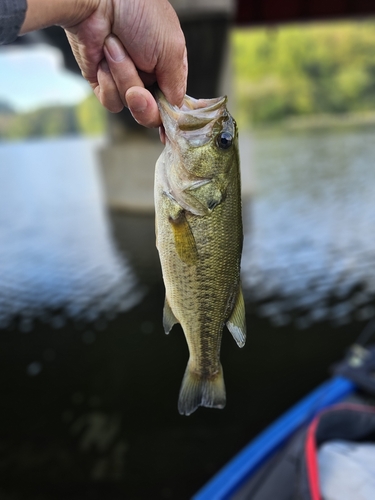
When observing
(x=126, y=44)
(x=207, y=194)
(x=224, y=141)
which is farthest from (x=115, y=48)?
(x=207, y=194)

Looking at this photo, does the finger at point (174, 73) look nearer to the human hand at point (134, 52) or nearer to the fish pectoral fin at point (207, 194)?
the human hand at point (134, 52)

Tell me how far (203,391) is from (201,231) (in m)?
0.74

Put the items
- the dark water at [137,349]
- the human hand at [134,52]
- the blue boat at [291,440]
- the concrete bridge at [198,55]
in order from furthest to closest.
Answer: the concrete bridge at [198,55] → the dark water at [137,349] → the blue boat at [291,440] → the human hand at [134,52]

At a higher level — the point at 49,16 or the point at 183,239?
the point at 49,16

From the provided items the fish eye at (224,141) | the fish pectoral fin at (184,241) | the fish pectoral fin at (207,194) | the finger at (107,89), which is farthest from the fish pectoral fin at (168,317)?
the finger at (107,89)

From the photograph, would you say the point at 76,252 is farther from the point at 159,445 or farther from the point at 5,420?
the point at 159,445

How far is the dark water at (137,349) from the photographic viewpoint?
589 centimetres

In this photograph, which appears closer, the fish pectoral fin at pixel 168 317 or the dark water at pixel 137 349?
the fish pectoral fin at pixel 168 317

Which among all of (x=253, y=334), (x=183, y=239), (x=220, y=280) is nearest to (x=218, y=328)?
(x=220, y=280)

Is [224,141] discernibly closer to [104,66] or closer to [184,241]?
[184,241]

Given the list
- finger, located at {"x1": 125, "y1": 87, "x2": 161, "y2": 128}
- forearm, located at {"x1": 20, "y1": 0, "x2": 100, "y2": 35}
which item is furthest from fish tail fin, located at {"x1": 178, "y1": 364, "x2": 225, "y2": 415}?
forearm, located at {"x1": 20, "y1": 0, "x2": 100, "y2": 35}

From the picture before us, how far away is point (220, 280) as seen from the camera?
206 cm

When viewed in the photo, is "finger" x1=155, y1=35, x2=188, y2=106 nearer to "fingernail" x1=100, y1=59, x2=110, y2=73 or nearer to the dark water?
"fingernail" x1=100, y1=59, x2=110, y2=73

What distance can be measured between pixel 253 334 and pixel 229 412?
7.41ft
